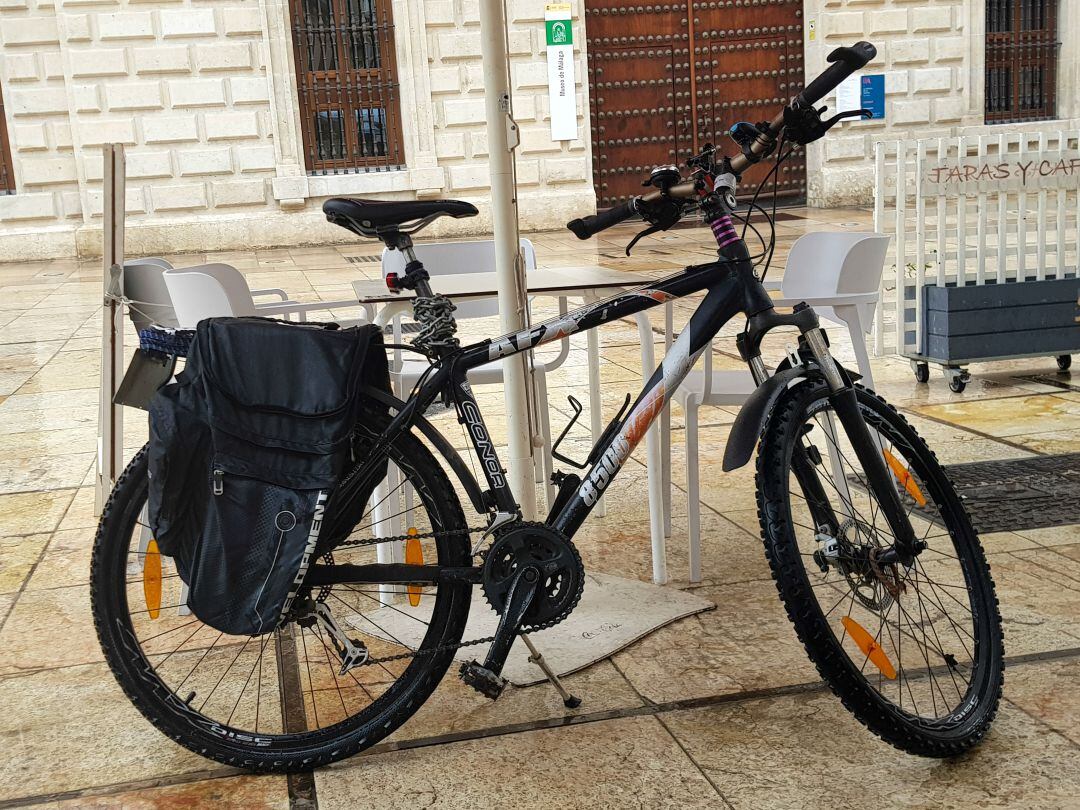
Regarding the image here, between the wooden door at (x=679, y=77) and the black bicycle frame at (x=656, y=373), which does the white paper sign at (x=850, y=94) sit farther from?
the black bicycle frame at (x=656, y=373)

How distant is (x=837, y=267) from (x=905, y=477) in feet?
4.66

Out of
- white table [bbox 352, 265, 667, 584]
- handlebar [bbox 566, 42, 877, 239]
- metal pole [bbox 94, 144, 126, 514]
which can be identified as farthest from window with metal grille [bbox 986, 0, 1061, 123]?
handlebar [bbox 566, 42, 877, 239]

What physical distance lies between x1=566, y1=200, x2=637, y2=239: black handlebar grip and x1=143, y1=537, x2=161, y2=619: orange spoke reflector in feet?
3.65

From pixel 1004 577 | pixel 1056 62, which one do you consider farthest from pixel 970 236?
pixel 1056 62

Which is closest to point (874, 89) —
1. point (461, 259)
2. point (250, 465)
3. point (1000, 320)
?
point (1000, 320)

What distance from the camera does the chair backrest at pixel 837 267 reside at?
374cm

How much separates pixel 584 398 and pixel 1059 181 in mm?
2665

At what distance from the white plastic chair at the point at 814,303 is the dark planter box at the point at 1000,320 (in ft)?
6.92

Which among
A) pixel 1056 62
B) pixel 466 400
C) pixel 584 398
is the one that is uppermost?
pixel 1056 62

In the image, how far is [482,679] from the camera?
2.45 meters

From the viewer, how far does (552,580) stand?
2.50 meters

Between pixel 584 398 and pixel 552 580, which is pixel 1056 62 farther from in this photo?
pixel 552 580

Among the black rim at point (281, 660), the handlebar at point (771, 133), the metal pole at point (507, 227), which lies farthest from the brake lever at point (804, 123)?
the black rim at point (281, 660)

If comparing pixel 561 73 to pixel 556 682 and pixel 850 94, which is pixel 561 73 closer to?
pixel 850 94
